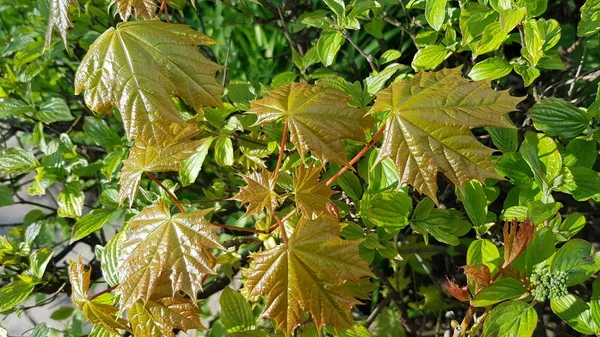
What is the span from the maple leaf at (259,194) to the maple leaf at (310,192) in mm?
47

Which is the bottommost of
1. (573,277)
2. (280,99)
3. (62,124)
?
(62,124)

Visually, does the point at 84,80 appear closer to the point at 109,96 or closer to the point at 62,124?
the point at 109,96

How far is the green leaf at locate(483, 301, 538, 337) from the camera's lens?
110 centimetres

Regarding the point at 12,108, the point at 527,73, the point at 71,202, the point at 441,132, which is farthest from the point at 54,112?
the point at 527,73

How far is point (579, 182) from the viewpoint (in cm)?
124

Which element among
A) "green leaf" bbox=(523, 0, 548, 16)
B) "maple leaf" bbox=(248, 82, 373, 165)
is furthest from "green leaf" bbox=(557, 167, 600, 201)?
"maple leaf" bbox=(248, 82, 373, 165)

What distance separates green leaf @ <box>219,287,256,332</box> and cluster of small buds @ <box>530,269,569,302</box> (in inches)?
25.5

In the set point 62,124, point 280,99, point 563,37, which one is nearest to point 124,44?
point 280,99

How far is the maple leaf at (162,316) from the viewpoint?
1.16 metres

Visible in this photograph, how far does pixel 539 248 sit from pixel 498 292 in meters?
0.13

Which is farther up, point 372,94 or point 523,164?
point 372,94

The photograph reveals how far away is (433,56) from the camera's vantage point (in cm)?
140

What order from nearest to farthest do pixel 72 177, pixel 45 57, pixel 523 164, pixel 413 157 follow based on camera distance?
pixel 413 157 < pixel 523 164 < pixel 72 177 < pixel 45 57

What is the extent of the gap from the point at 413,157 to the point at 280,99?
28 cm
